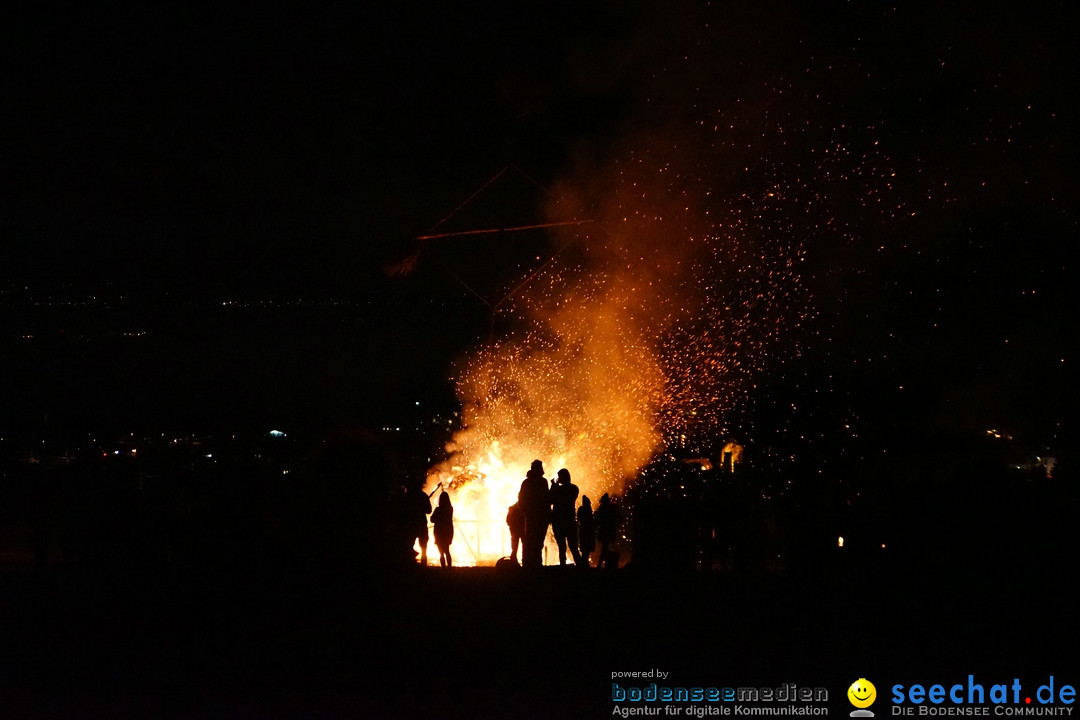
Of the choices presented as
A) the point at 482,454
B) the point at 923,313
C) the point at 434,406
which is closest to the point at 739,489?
the point at 923,313

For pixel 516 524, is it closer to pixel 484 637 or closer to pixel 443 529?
pixel 443 529

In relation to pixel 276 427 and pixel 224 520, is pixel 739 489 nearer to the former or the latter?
pixel 224 520

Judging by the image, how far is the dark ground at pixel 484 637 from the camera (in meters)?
5.64

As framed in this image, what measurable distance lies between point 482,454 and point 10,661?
12.2 m

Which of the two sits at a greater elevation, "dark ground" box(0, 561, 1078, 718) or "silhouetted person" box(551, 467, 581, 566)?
"silhouetted person" box(551, 467, 581, 566)

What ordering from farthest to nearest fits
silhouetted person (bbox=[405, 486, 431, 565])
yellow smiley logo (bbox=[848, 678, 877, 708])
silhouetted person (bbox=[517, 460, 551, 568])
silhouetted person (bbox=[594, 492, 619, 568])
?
silhouetted person (bbox=[594, 492, 619, 568]) → silhouetted person (bbox=[405, 486, 431, 565]) → silhouetted person (bbox=[517, 460, 551, 568]) → yellow smiley logo (bbox=[848, 678, 877, 708])

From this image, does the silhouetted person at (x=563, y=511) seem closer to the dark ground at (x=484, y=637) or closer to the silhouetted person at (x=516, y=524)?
the silhouetted person at (x=516, y=524)

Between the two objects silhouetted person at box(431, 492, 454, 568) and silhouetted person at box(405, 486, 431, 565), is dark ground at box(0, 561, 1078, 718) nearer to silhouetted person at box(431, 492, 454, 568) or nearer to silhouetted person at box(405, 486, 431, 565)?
silhouetted person at box(405, 486, 431, 565)

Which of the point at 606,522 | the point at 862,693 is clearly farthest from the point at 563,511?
the point at 862,693

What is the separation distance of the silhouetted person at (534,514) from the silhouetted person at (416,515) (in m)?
1.15

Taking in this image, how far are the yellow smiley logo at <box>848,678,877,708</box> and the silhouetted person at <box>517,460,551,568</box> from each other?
4061mm

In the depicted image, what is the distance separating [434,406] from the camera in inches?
1870

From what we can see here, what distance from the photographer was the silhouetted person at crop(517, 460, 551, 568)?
9117 millimetres

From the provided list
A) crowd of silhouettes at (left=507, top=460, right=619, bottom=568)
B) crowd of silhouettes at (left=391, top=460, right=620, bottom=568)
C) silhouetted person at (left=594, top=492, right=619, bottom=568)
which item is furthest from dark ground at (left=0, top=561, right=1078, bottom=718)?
silhouetted person at (left=594, top=492, right=619, bottom=568)
